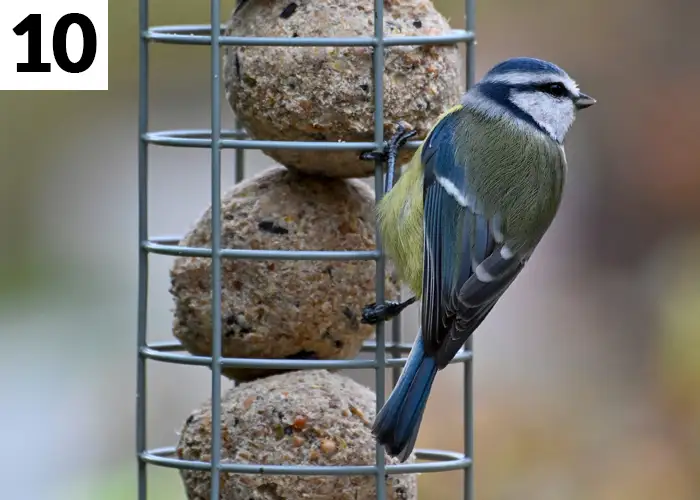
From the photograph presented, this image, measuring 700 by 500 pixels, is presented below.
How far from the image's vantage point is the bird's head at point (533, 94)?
13.8 feet

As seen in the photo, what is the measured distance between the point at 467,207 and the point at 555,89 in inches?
15.5

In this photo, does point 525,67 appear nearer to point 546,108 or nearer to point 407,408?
point 546,108

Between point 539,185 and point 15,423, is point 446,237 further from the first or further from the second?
point 15,423

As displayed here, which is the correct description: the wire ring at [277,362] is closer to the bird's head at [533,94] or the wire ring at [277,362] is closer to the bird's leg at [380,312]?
the bird's leg at [380,312]

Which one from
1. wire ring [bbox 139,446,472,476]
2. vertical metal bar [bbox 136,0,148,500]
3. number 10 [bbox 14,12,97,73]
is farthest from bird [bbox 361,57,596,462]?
number 10 [bbox 14,12,97,73]

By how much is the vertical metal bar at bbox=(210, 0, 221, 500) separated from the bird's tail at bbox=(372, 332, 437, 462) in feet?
1.21

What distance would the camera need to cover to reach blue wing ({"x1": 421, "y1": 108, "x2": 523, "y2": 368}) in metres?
3.95

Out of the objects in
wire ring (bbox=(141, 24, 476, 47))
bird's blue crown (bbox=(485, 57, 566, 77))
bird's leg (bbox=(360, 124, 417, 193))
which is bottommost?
bird's leg (bbox=(360, 124, 417, 193))

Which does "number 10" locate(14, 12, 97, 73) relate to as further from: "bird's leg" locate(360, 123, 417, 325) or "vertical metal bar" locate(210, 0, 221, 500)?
"bird's leg" locate(360, 123, 417, 325)

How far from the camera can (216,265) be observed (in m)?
3.90

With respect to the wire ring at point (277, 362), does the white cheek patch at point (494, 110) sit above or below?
above

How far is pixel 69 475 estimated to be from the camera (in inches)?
242

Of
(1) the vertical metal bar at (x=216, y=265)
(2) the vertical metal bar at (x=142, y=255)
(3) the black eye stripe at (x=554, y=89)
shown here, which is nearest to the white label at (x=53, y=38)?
(2) the vertical metal bar at (x=142, y=255)

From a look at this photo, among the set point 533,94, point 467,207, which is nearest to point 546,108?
point 533,94
